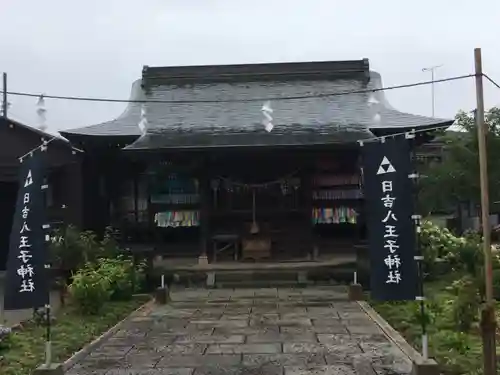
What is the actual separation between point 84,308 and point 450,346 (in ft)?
20.8

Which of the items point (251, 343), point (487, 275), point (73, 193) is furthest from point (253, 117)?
point (487, 275)

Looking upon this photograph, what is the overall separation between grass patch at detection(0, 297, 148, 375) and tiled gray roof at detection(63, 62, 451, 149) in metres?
5.70

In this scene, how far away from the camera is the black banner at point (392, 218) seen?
704 centimetres

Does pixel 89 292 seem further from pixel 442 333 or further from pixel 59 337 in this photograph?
pixel 442 333

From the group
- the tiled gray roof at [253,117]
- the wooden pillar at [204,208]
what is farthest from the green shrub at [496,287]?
the wooden pillar at [204,208]

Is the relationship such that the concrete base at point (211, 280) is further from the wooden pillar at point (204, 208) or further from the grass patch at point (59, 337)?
the grass patch at point (59, 337)

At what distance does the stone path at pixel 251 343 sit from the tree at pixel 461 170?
35.4ft

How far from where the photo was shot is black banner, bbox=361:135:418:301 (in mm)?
7043

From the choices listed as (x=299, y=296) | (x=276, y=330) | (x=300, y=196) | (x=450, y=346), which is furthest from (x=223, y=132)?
(x=450, y=346)

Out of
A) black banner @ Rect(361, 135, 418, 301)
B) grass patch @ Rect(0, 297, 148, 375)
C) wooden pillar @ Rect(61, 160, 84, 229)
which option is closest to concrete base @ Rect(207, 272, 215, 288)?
grass patch @ Rect(0, 297, 148, 375)

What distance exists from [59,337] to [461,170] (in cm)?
1647

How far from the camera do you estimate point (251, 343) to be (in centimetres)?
860

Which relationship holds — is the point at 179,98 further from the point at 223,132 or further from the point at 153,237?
the point at 153,237

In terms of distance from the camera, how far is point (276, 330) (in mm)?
9500
